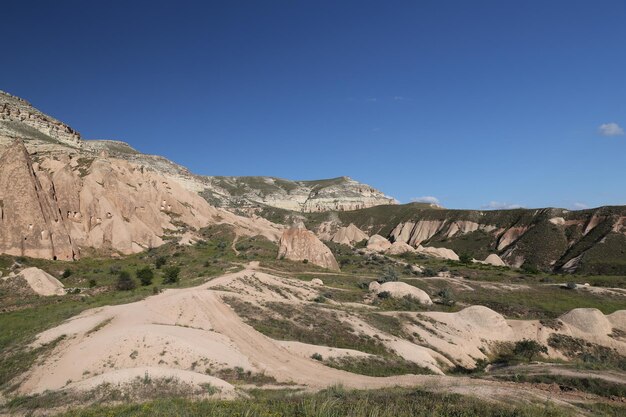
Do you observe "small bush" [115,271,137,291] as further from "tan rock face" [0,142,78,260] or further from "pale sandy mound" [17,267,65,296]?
"tan rock face" [0,142,78,260]

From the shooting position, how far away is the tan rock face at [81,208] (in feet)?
160

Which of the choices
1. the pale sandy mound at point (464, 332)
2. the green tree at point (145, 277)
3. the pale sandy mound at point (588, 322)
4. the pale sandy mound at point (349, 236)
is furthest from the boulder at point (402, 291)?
the pale sandy mound at point (349, 236)

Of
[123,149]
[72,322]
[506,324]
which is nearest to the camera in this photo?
[72,322]

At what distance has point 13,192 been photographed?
49344mm

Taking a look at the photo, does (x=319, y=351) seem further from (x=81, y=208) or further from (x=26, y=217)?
(x=81, y=208)

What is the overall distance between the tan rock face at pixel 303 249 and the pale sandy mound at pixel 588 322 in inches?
1351

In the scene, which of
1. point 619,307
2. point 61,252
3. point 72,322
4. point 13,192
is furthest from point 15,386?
point 619,307

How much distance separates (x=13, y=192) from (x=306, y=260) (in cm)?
4082

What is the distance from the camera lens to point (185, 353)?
2183 centimetres

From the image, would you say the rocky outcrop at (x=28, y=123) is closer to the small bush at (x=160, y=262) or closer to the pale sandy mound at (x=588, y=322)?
the small bush at (x=160, y=262)

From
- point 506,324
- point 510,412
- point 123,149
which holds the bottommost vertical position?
point 506,324

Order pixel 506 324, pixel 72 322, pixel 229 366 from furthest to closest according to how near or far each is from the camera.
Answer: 1. pixel 506 324
2. pixel 72 322
3. pixel 229 366

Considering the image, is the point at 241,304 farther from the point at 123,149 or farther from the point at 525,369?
the point at 123,149

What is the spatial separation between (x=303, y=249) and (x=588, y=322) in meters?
39.2
